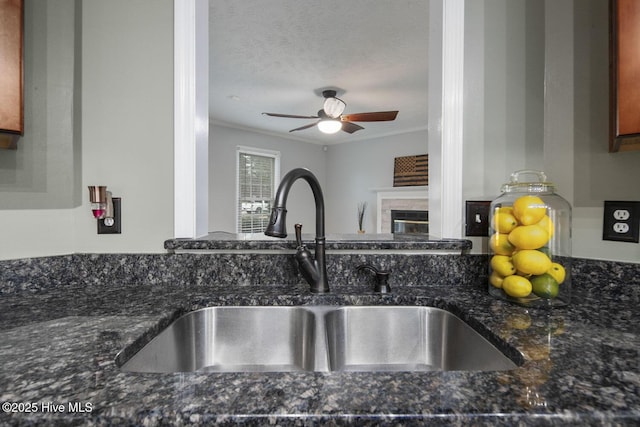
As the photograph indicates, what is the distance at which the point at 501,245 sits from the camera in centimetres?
94

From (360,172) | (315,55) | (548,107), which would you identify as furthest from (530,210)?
(360,172)

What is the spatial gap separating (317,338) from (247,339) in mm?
210

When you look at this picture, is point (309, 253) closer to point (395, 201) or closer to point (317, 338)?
point (317, 338)

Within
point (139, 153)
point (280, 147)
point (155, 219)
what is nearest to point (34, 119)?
point (139, 153)

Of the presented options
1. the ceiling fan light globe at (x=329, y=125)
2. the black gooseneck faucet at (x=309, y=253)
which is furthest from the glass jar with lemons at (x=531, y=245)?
the ceiling fan light globe at (x=329, y=125)

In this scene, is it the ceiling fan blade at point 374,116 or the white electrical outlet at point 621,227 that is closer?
the white electrical outlet at point 621,227

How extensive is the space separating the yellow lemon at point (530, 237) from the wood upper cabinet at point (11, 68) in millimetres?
1452

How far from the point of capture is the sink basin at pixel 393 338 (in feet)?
2.89

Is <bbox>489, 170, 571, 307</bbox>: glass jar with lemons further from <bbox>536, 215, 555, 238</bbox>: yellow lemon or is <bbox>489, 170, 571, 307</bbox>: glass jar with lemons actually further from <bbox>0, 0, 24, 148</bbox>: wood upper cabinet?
<bbox>0, 0, 24, 148</bbox>: wood upper cabinet

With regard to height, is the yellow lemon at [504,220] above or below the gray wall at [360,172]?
below

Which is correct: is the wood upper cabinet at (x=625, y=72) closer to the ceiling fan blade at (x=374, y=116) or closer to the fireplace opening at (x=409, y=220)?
the ceiling fan blade at (x=374, y=116)

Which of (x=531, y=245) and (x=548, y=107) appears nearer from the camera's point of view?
(x=531, y=245)

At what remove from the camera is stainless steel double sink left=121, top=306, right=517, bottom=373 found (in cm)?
88

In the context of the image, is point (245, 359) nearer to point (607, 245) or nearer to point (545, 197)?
point (545, 197)
